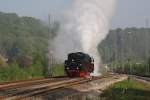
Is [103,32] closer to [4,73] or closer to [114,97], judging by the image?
[4,73]

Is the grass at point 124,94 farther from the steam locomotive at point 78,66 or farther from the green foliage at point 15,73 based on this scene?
the steam locomotive at point 78,66

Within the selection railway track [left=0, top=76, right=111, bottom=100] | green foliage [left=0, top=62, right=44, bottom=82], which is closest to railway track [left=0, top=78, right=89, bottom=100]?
railway track [left=0, top=76, right=111, bottom=100]

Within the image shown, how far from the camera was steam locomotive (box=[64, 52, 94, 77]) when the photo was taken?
60344 millimetres

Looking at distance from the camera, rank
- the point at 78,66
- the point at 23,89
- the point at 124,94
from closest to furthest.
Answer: the point at 124,94 < the point at 23,89 < the point at 78,66

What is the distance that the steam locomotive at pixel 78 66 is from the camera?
60.3 metres

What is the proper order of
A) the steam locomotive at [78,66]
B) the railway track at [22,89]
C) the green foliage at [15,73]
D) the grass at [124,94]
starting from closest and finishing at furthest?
the railway track at [22,89] < the grass at [124,94] < the green foliage at [15,73] < the steam locomotive at [78,66]

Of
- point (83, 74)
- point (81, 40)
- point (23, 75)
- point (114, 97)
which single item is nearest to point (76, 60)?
point (83, 74)

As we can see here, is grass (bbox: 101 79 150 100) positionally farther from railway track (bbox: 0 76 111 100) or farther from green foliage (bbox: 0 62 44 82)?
green foliage (bbox: 0 62 44 82)

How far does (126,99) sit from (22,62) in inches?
1739

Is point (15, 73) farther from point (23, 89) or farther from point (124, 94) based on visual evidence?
point (124, 94)

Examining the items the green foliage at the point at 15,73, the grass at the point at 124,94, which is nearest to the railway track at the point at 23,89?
the grass at the point at 124,94

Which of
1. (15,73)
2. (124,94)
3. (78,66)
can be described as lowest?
(124,94)

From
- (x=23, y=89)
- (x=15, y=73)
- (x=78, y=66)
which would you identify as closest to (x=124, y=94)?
(x=23, y=89)

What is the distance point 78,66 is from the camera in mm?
60656
